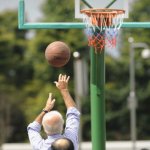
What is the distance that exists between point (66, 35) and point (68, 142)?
43.4 meters

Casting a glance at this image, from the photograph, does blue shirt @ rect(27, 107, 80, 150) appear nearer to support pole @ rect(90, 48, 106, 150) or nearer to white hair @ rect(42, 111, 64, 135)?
white hair @ rect(42, 111, 64, 135)

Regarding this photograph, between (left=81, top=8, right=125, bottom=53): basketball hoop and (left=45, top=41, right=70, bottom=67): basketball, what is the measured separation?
718 millimetres

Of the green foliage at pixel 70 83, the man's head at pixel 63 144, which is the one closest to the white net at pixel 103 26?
the man's head at pixel 63 144

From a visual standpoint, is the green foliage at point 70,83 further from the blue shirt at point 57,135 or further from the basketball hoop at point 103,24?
the blue shirt at point 57,135

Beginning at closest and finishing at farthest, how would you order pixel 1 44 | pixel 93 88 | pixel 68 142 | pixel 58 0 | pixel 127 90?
pixel 68 142 < pixel 93 88 < pixel 58 0 < pixel 127 90 < pixel 1 44

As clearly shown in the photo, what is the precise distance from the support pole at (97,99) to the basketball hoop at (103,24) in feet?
0.58

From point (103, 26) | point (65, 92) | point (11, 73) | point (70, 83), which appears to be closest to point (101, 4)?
point (103, 26)

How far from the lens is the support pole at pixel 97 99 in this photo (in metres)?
11.0

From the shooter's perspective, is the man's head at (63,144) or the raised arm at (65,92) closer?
the man's head at (63,144)

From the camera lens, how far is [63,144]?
7.43m

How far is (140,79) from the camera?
50344mm

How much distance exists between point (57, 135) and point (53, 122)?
195mm

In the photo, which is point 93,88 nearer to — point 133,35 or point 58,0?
point 58,0

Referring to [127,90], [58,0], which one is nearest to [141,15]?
[127,90]
